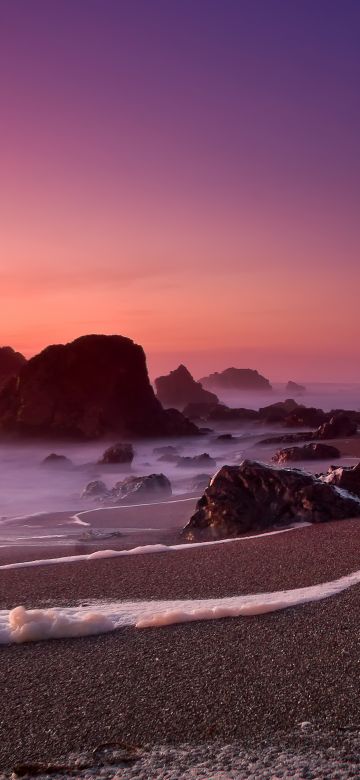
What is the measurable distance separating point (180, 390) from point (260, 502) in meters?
68.5

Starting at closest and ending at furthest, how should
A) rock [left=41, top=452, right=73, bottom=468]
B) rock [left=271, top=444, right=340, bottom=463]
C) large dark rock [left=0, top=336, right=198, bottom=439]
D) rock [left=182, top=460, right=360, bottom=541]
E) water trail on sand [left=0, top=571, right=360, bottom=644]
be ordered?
water trail on sand [left=0, top=571, right=360, bottom=644]
rock [left=182, top=460, right=360, bottom=541]
rock [left=271, top=444, right=340, bottom=463]
rock [left=41, top=452, right=73, bottom=468]
large dark rock [left=0, top=336, right=198, bottom=439]

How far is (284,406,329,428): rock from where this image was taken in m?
39.6

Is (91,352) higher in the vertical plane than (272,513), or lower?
higher

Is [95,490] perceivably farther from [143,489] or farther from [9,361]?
[9,361]

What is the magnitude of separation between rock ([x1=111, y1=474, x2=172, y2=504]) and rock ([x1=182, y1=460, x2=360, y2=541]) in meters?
6.35

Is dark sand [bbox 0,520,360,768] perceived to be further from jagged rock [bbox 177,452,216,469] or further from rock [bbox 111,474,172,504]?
jagged rock [bbox 177,452,216,469]

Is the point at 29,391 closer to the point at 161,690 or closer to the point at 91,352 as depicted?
the point at 91,352

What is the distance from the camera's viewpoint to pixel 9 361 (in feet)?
208

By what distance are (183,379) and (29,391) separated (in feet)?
117

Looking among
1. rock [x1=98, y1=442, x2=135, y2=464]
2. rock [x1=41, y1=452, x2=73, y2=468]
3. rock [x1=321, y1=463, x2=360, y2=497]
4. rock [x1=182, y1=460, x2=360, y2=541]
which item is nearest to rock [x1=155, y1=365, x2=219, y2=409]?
rock [x1=41, y1=452, x2=73, y2=468]

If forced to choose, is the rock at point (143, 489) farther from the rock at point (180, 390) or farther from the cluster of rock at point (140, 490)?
the rock at point (180, 390)

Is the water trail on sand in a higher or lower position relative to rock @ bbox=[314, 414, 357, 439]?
higher

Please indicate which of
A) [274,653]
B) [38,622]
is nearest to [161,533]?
[38,622]

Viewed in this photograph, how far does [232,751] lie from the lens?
128 inches
